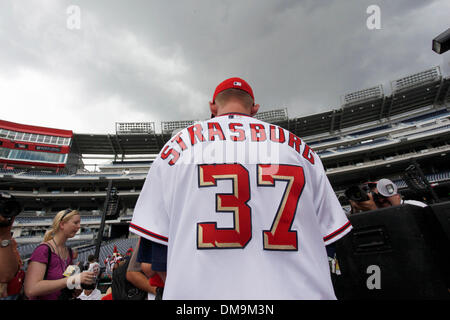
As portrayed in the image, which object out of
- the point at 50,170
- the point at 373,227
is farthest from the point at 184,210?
the point at 50,170

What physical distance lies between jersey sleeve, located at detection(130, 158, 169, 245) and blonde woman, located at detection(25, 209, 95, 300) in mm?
1545

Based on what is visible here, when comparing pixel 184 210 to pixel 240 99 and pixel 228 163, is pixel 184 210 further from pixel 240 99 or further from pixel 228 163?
pixel 240 99

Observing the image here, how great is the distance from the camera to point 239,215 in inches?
37.5

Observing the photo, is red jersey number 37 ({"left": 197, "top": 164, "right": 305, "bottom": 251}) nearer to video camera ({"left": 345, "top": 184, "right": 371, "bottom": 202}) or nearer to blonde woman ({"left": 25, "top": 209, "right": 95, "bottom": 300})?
blonde woman ({"left": 25, "top": 209, "right": 95, "bottom": 300})

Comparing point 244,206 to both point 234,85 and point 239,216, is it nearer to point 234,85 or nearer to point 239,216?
point 239,216

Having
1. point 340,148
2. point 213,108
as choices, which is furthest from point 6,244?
point 340,148

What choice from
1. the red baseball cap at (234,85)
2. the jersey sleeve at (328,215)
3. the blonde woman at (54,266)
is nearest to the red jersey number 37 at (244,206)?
the jersey sleeve at (328,215)

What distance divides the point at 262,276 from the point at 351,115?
37327 mm

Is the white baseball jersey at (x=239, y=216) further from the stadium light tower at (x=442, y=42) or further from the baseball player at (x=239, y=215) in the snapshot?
the stadium light tower at (x=442, y=42)

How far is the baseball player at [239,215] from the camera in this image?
34.3 inches

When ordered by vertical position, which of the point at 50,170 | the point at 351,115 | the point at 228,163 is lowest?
the point at 228,163

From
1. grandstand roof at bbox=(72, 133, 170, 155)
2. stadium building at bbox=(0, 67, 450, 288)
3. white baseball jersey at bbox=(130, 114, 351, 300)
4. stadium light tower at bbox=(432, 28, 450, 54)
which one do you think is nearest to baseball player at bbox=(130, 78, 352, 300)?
white baseball jersey at bbox=(130, 114, 351, 300)

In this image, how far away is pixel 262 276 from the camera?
854 millimetres

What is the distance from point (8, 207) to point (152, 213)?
1.50m
